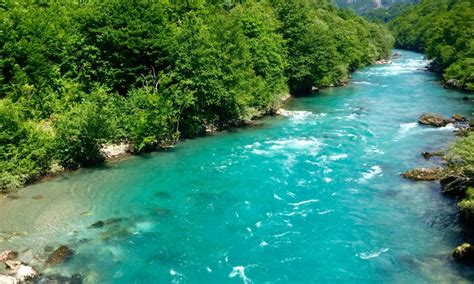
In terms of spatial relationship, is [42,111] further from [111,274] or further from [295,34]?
[295,34]

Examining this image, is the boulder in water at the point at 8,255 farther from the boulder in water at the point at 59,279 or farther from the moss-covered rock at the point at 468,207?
the moss-covered rock at the point at 468,207

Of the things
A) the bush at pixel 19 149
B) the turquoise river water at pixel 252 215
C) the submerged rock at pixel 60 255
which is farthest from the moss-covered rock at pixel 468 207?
the bush at pixel 19 149

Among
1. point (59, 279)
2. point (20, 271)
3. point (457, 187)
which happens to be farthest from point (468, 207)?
point (20, 271)

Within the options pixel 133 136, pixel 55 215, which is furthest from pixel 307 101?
pixel 55 215

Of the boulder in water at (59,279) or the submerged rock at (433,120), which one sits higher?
the submerged rock at (433,120)

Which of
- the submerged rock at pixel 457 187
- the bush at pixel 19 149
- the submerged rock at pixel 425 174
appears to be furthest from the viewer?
the submerged rock at pixel 425 174

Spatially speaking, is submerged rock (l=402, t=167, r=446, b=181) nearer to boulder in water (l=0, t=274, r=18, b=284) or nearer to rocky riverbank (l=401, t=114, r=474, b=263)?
rocky riverbank (l=401, t=114, r=474, b=263)

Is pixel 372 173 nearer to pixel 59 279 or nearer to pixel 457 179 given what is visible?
pixel 457 179

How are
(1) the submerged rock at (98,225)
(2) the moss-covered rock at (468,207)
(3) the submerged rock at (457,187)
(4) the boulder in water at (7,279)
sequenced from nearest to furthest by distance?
(4) the boulder in water at (7,279) < (2) the moss-covered rock at (468,207) < (1) the submerged rock at (98,225) < (3) the submerged rock at (457,187)
